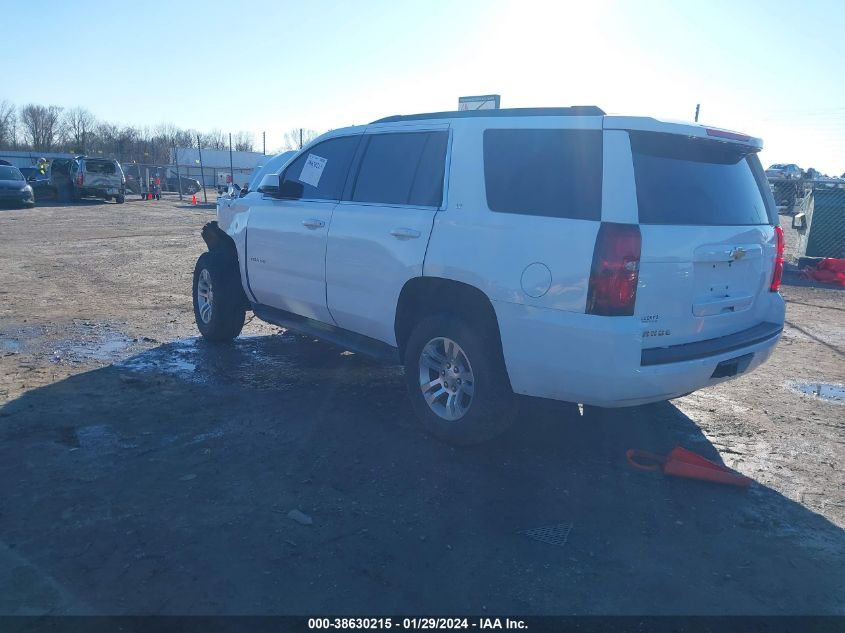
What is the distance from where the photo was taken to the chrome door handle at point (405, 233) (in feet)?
15.0

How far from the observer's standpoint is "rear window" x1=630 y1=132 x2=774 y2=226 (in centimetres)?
380

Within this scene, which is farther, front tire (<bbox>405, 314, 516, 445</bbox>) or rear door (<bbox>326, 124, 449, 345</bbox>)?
rear door (<bbox>326, 124, 449, 345</bbox>)

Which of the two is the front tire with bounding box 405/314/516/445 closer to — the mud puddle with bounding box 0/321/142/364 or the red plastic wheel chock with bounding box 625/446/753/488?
the red plastic wheel chock with bounding box 625/446/753/488

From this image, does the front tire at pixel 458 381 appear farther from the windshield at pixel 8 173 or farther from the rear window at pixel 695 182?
the windshield at pixel 8 173

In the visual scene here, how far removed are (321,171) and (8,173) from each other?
25.3 m

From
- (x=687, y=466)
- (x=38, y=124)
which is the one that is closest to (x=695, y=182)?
(x=687, y=466)

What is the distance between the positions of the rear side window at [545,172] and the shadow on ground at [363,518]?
1.63 meters

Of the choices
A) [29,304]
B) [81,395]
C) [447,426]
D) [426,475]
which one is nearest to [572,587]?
[426,475]

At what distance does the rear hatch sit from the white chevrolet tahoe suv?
12mm

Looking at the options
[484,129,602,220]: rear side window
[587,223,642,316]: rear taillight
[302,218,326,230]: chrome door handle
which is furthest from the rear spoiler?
[302,218,326,230]: chrome door handle

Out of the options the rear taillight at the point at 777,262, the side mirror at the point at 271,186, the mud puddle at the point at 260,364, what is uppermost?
the side mirror at the point at 271,186

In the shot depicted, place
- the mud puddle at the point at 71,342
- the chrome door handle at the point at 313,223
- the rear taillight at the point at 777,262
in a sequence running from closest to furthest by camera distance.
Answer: the rear taillight at the point at 777,262 → the chrome door handle at the point at 313,223 → the mud puddle at the point at 71,342

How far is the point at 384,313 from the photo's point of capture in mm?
4914

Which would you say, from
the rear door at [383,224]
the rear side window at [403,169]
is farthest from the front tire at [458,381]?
the rear side window at [403,169]
